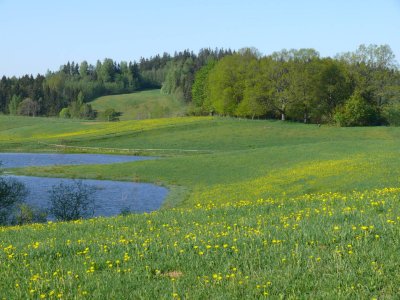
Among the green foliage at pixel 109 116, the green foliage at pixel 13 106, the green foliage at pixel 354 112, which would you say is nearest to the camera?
the green foliage at pixel 354 112

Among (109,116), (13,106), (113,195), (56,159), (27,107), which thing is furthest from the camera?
(13,106)

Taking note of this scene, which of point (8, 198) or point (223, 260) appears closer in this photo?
point (223, 260)

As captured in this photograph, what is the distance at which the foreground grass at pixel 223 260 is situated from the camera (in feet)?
24.7

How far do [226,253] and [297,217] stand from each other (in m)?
3.61

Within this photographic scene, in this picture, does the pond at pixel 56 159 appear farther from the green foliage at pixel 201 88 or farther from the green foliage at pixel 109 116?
the green foliage at pixel 109 116

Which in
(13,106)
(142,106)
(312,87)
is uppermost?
(312,87)

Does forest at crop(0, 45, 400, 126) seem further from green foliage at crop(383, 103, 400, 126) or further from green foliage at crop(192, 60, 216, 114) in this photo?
green foliage at crop(192, 60, 216, 114)

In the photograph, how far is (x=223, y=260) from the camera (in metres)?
8.93

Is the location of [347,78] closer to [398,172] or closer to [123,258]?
[398,172]

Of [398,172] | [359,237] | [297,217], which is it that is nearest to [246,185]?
[398,172]

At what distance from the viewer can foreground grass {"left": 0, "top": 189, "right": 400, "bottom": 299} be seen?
753 centimetres

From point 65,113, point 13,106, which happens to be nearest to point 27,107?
point 13,106

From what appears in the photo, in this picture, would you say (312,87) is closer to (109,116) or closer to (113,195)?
(113,195)

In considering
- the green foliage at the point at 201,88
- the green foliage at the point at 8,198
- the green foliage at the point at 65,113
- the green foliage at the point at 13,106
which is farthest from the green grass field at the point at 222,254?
the green foliage at the point at 13,106
